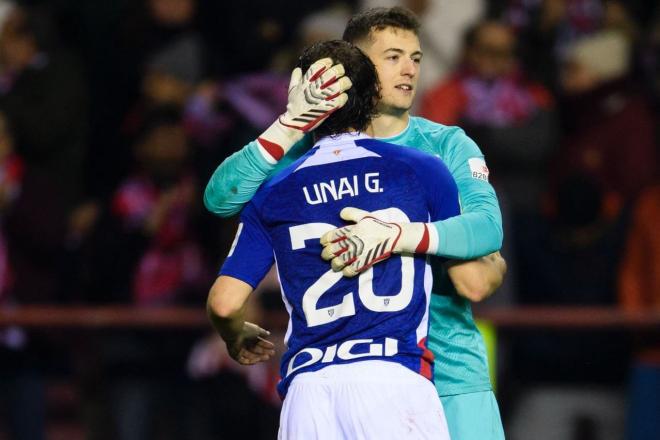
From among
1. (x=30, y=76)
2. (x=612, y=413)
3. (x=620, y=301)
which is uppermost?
(x=30, y=76)

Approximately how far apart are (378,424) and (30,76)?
5638 mm

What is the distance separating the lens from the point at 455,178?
4230 millimetres

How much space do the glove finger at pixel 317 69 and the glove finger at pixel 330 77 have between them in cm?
1

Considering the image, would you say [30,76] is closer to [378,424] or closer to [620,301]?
[620,301]

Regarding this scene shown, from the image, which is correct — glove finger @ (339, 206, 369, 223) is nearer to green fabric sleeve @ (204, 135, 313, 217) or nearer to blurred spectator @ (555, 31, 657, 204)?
green fabric sleeve @ (204, 135, 313, 217)

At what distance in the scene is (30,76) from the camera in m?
8.88

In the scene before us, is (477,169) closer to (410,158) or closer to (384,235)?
(410,158)

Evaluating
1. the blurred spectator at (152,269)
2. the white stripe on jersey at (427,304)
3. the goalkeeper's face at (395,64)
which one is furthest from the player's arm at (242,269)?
the blurred spectator at (152,269)

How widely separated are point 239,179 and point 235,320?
0.42m

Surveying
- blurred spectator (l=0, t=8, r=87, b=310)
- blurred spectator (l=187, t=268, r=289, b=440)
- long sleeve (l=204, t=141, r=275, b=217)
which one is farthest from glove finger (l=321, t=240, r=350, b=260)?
blurred spectator (l=0, t=8, r=87, b=310)

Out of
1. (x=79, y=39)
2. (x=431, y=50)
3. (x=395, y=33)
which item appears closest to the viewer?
(x=395, y=33)

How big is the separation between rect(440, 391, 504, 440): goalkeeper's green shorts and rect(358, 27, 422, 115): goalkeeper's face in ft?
2.99

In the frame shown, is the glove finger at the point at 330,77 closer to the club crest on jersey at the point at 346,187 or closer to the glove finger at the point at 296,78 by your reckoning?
the glove finger at the point at 296,78

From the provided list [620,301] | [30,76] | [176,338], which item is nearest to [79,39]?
[30,76]
